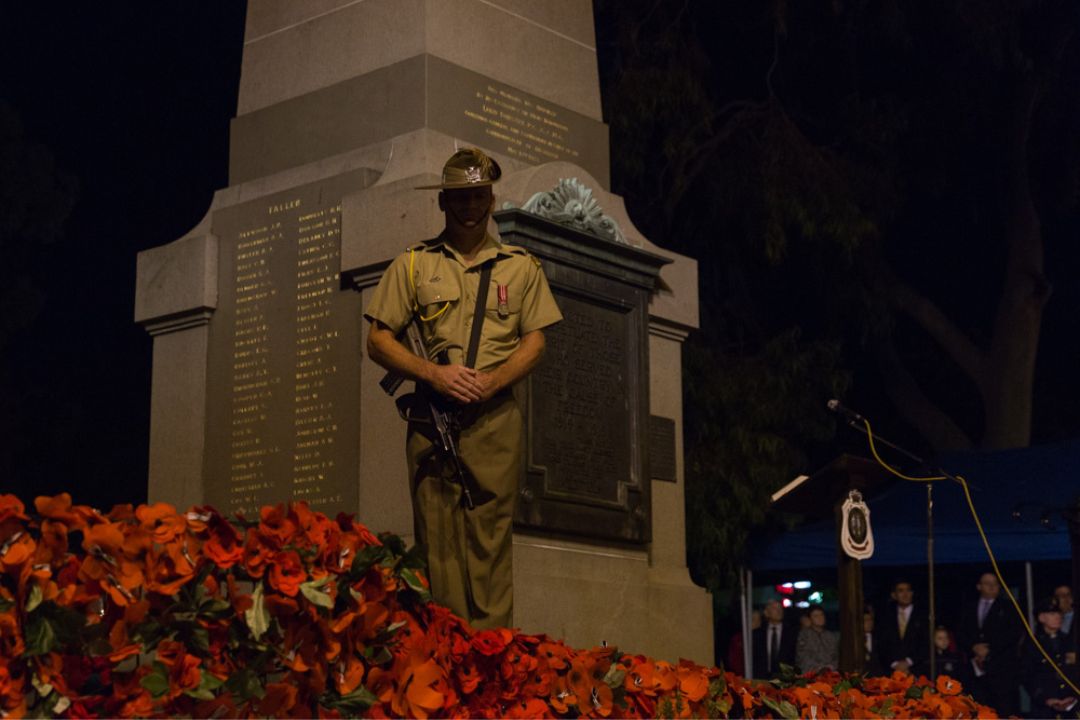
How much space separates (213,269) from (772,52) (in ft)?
43.8

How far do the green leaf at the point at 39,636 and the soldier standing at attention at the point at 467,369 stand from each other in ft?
9.10

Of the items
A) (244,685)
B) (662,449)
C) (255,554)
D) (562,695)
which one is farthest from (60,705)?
(662,449)

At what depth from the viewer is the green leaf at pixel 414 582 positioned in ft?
19.0

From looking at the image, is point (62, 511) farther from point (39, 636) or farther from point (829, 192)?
point (829, 192)

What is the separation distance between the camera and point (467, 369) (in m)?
7.63

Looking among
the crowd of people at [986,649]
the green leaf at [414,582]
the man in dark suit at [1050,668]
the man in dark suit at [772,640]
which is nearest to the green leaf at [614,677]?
the green leaf at [414,582]

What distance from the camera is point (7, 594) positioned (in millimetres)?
5117

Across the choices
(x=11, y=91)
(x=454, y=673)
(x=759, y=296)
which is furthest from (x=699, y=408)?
(x=454, y=673)

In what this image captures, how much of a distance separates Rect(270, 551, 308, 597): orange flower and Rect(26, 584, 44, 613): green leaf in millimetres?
641

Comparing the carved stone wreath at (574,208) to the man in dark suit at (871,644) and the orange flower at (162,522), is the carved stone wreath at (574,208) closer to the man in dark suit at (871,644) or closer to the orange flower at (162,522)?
the orange flower at (162,522)

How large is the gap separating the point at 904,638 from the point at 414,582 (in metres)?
11.5

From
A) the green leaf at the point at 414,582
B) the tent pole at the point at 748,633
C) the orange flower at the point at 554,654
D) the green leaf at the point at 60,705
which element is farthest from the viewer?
the tent pole at the point at 748,633

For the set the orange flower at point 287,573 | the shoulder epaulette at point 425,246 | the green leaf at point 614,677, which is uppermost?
the shoulder epaulette at point 425,246

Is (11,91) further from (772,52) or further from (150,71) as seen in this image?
(772,52)
